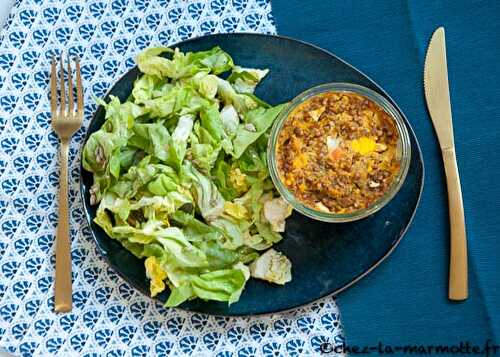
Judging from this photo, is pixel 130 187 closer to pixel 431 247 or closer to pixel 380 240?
pixel 380 240

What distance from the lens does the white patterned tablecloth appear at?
1973 mm

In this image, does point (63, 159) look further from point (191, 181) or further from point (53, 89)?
point (191, 181)

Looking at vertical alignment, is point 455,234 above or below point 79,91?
below

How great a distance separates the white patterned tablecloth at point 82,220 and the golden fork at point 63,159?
0.03m

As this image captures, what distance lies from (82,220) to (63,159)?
0.57ft

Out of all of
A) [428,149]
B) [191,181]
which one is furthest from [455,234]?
[191,181]

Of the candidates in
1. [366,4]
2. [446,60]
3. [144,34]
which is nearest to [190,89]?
[144,34]

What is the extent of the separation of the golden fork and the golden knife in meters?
0.96

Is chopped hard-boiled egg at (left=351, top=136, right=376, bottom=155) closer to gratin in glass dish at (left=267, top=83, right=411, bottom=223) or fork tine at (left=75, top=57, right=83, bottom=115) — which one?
gratin in glass dish at (left=267, top=83, right=411, bottom=223)

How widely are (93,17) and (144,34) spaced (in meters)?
0.16

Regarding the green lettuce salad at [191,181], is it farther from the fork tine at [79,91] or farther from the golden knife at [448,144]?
the golden knife at [448,144]

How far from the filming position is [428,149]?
199 centimetres

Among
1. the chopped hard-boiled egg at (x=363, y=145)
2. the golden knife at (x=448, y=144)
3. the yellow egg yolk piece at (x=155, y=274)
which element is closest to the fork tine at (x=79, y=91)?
the yellow egg yolk piece at (x=155, y=274)

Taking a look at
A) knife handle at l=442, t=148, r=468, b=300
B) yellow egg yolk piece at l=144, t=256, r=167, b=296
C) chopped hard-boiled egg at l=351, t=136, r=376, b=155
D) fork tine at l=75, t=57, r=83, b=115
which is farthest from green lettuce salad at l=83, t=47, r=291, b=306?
knife handle at l=442, t=148, r=468, b=300
